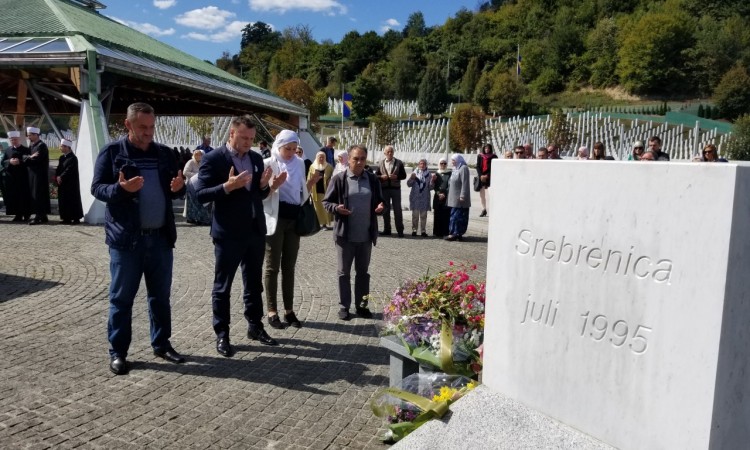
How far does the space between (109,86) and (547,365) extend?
13971 millimetres

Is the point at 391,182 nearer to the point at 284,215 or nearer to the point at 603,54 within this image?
the point at 284,215

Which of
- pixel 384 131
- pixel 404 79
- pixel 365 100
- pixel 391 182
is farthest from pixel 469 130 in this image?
pixel 404 79

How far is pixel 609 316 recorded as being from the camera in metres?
2.56

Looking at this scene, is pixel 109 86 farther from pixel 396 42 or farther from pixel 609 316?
pixel 396 42

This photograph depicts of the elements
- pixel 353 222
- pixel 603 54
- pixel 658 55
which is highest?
pixel 603 54

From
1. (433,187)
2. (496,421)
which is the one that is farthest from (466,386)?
(433,187)

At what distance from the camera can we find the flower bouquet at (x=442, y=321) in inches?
150

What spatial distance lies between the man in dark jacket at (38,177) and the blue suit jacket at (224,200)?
391 inches

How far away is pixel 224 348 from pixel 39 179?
10233 millimetres

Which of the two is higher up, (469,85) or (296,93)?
(469,85)

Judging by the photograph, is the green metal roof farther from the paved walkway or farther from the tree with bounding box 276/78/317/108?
the tree with bounding box 276/78/317/108

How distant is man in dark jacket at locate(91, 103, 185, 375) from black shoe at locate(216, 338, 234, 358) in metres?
0.36

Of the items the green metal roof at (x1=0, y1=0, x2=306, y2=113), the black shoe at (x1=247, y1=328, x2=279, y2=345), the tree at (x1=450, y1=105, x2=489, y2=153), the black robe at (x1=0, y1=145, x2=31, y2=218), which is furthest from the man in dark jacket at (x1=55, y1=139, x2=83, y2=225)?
the tree at (x1=450, y1=105, x2=489, y2=153)

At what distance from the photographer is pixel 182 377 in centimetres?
471
